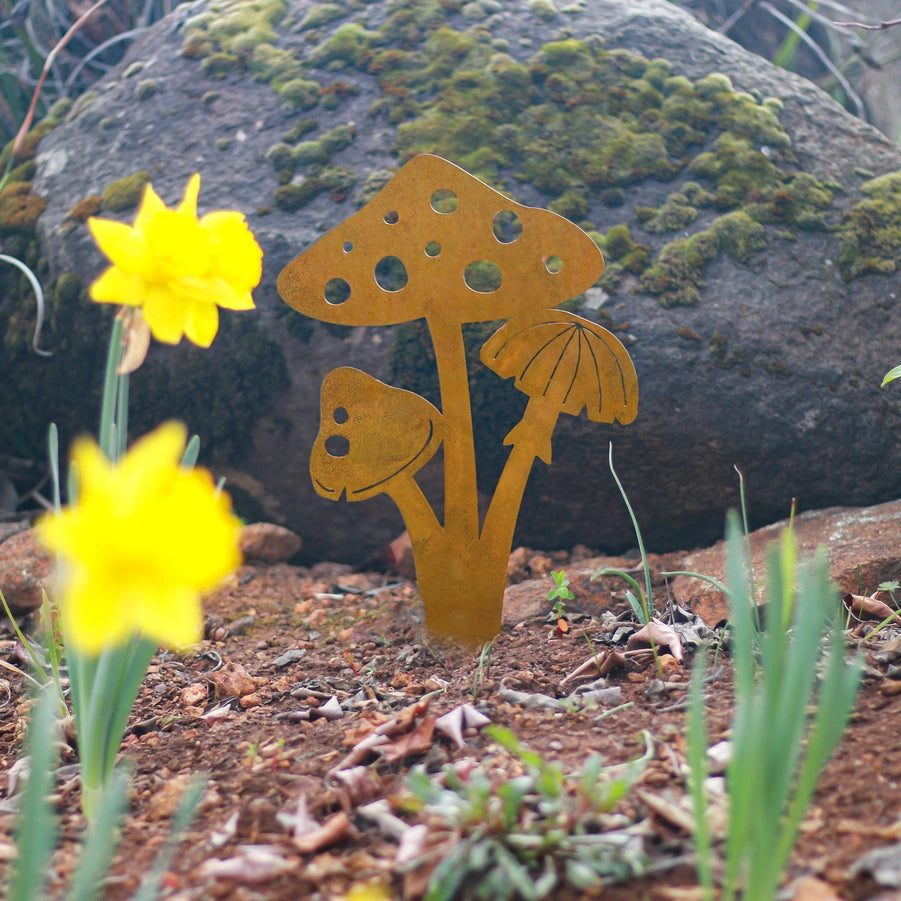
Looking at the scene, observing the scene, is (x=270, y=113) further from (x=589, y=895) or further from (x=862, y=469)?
(x=589, y=895)

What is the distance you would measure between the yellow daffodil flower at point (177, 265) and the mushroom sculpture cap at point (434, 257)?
65 centimetres

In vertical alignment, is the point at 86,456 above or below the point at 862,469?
above

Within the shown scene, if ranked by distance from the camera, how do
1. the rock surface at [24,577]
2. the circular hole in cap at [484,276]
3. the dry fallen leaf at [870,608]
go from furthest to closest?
the circular hole in cap at [484,276] → the rock surface at [24,577] → the dry fallen leaf at [870,608]

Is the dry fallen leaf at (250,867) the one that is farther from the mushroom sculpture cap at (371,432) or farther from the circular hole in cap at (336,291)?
the circular hole in cap at (336,291)

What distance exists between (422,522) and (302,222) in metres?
1.19

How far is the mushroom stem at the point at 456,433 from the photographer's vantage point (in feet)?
5.84

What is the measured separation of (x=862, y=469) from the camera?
2.22 m

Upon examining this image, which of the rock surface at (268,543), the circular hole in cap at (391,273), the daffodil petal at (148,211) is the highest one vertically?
the daffodil petal at (148,211)

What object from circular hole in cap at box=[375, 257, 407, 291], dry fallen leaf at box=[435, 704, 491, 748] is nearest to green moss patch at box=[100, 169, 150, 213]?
circular hole in cap at box=[375, 257, 407, 291]

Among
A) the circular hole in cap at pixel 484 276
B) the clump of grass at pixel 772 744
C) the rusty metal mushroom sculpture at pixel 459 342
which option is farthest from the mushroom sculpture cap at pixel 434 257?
the clump of grass at pixel 772 744

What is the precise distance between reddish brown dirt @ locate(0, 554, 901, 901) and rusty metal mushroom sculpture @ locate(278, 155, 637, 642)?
22 centimetres

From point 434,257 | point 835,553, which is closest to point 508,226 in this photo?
point 434,257

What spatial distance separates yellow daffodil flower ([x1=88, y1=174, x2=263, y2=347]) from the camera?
1032 mm

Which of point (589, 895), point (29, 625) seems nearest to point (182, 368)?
point (29, 625)
